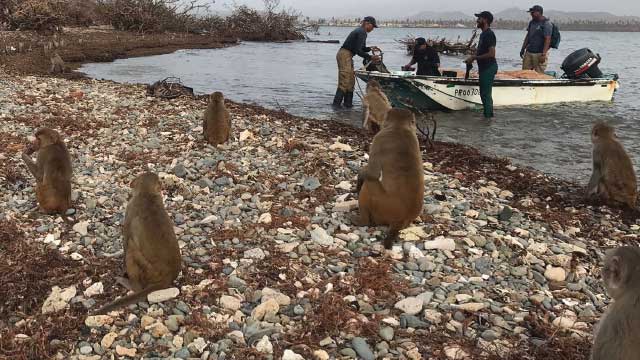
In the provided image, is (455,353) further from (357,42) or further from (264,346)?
(357,42)

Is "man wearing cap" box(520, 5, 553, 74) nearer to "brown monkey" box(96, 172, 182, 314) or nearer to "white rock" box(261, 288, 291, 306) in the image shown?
"white rock" box(261, 288, 291, 306)

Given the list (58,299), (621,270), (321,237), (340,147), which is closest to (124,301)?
(58,299)

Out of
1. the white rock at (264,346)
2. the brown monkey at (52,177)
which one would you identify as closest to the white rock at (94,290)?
the white rock at (264,346)

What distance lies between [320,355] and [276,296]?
2.84 feet

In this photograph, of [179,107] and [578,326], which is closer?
[578,326]

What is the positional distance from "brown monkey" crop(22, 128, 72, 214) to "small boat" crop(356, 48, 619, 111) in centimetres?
961

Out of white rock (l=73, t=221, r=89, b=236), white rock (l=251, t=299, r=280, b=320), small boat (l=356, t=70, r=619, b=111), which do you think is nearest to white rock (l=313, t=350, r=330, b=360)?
white rock (l=251, t=299, r=280, b=320)

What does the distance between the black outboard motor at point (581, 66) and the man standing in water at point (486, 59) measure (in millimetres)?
4032

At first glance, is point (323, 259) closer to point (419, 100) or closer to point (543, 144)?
point (543, 144)

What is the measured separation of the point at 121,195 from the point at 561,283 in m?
5.33

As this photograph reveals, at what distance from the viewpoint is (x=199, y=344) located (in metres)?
4.03

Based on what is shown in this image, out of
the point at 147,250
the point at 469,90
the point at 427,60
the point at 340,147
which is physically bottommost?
the point at 340,147

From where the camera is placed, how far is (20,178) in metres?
7.38

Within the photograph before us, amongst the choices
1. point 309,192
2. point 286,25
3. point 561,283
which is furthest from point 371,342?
point 286,25
